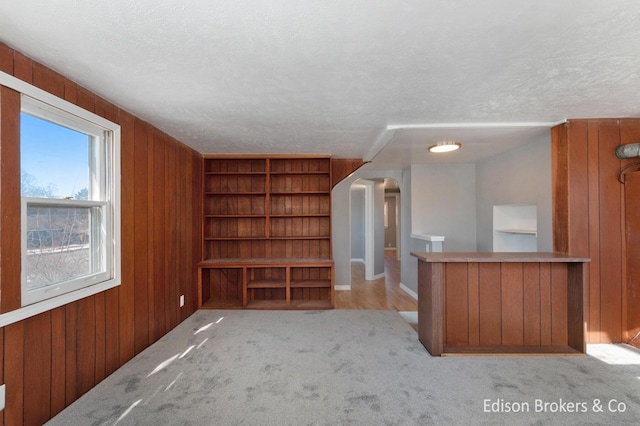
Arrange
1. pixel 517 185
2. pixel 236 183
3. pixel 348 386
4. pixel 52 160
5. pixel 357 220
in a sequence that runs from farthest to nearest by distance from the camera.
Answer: pixel 357 220
pixel 236 183
pixel 517 185
pixel 348 386
pixel 52 160

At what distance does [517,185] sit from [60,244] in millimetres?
4659

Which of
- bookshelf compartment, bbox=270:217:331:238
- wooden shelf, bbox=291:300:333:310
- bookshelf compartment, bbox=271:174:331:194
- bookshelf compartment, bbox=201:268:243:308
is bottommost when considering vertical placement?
wooden shelf, bbox=291:300:333:310

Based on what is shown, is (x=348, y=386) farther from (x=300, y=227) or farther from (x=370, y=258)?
(x=370, y=258)

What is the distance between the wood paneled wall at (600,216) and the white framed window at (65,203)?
4.12 meters

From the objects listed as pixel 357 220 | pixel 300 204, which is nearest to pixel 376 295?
pixel 300 204

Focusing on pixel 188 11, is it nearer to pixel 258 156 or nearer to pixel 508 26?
pixel 508 26

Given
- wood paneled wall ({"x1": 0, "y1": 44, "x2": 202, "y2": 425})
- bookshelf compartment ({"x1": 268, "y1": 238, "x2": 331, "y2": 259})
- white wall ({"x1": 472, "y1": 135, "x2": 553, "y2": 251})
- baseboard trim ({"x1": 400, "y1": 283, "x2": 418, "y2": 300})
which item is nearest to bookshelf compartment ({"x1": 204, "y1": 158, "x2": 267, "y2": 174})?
wood paneled wall ({"x1": 0, "y1": 44, "x2": 202, "y2": 425})

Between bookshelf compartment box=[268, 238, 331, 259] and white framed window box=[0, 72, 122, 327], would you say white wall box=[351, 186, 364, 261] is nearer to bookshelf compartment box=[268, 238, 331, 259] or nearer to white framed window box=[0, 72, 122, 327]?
bookshelf compartment box=[268, 238, 331, 259]

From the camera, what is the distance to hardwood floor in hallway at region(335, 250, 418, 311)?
4.44 m

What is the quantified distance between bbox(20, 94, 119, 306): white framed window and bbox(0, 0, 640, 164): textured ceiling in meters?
0.35

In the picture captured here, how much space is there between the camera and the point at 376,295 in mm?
5078

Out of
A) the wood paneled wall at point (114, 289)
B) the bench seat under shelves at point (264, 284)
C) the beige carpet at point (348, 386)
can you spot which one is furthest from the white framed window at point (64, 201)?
the bench seat under shelves at point (264, 284)

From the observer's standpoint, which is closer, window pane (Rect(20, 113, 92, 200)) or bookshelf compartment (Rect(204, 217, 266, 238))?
window pane (Rect(20, 113, 92, 200))

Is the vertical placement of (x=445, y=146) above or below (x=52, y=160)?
above
